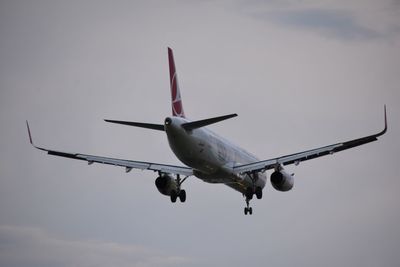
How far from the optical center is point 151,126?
63.9 meters

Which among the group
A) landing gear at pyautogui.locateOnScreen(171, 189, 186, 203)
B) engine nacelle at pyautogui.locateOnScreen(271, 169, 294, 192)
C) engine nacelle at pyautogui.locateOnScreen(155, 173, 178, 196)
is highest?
engine nacelle at pyautogui.locateOnScreen(271, 169, 294, 192)

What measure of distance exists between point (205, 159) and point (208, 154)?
1.48 ft

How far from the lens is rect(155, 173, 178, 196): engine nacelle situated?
72.1 metres

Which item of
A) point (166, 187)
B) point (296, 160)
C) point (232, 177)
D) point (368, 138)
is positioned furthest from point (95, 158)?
point (368, 138)

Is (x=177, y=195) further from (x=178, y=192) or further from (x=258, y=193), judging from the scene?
(x=258, y=193)

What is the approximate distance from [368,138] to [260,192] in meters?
12.3

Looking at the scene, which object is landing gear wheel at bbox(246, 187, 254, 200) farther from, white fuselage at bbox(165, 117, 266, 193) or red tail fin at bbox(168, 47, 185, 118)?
red tail fin at bbox(168, 47, 185, 118)

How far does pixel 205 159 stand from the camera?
67.3m

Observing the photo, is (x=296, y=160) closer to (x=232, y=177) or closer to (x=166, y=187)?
(x=232, y=177)

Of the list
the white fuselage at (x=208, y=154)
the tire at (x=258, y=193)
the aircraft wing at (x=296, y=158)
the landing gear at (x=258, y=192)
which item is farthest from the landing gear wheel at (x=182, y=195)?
the tire at (x=258, y=193)

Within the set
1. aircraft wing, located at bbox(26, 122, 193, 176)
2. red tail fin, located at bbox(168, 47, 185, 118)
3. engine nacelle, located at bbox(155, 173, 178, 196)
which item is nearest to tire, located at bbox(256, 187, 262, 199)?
aircraft wing, located at bbox(26, 122, 193, 176)

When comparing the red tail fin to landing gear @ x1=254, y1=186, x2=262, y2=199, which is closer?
the red tail fin

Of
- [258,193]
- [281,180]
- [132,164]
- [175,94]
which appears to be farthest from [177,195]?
[281,180]

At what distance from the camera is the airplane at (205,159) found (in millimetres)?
64688
